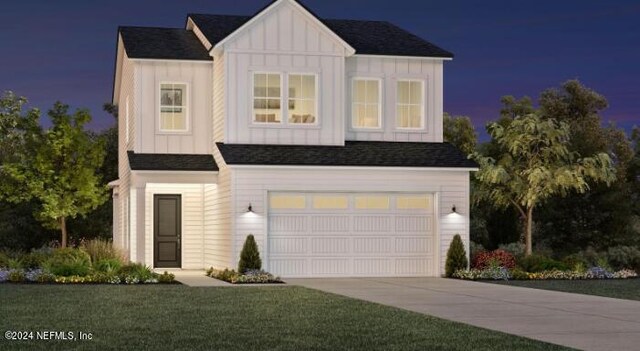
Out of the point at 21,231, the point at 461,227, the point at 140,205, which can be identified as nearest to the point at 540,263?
the point at 461,227

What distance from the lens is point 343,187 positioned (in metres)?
28.1

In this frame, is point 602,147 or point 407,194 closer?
point 407,194

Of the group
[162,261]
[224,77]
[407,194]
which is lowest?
[162,261]

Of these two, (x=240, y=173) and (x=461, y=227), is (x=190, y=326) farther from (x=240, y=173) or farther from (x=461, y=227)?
(x=461, y=227)

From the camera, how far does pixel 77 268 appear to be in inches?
979

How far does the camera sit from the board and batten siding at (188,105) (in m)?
29.9

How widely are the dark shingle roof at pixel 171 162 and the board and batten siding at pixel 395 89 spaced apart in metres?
4.11

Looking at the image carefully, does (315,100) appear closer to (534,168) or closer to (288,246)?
(288,246)

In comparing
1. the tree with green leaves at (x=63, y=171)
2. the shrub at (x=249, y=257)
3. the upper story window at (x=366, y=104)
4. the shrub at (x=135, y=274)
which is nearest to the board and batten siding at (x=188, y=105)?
the upper story window at (x=366, y=104)

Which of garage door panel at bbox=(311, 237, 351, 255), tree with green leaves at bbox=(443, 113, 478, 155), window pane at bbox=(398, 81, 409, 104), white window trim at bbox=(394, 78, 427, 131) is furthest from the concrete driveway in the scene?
tree with green leaves at bbox=(443, 113, 478, 155)

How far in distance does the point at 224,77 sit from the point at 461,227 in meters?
7.64

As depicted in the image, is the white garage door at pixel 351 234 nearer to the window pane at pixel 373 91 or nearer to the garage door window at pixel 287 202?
the garage door window at pixel 287 202

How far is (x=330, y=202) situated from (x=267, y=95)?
347 centimetres

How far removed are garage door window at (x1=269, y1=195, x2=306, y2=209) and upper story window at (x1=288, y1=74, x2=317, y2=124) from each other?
2373 millimetres
